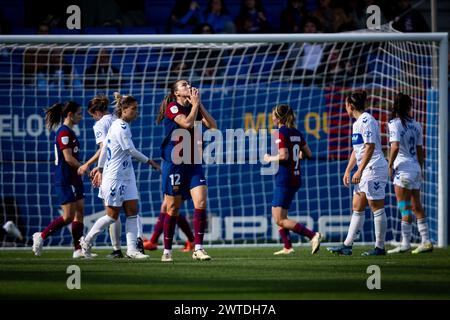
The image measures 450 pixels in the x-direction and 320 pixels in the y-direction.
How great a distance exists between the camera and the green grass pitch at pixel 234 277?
324 inches

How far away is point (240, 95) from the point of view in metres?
15.1

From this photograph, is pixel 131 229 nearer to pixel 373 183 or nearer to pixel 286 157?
pixel 286 157

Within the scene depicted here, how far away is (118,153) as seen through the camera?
37.6 feet

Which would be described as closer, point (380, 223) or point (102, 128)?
point (380, 223)

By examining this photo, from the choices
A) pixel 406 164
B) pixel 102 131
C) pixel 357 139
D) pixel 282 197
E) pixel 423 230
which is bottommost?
pixel 423 230

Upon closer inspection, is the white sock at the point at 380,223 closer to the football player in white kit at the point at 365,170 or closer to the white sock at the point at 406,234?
the football player in white kit at the point at 365,170

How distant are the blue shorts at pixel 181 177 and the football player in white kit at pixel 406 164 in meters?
2.66

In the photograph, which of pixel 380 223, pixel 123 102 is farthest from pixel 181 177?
pixel 380 223

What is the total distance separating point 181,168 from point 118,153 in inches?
32.5

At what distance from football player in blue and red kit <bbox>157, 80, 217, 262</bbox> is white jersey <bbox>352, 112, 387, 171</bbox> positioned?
1.77m

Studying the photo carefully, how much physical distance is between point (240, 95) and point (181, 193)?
14.1 ft

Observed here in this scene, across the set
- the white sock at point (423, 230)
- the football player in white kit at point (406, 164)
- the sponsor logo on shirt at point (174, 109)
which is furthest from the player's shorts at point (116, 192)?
the white sock at point (423, 230)

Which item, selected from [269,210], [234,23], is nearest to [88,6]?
[234,23]

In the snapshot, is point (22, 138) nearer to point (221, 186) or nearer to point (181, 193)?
point (221, 186)
